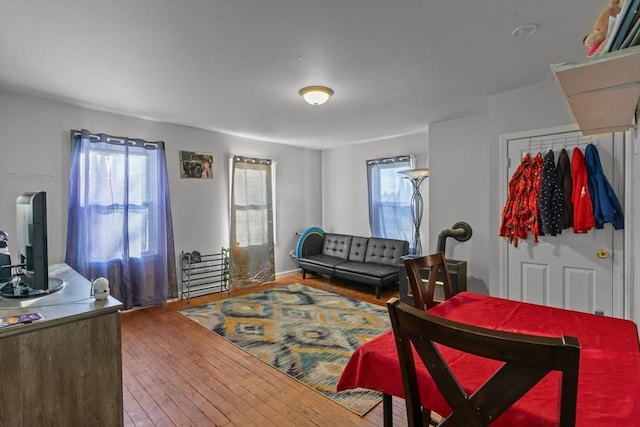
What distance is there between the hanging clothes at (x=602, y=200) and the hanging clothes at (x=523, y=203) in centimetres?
37

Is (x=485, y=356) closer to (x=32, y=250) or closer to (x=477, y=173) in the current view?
(x=32, y=250)

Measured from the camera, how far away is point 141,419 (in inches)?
81.1

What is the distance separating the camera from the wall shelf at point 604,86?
937 mm

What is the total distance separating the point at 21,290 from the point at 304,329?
237 cm

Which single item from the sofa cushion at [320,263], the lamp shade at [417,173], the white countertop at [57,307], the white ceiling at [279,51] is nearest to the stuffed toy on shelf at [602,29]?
the white ceiling at [279,51]

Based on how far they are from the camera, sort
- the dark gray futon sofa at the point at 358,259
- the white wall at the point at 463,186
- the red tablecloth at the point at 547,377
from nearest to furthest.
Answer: the red tablecloth at the point at 547,377, the white wall at the point at 463,186, the dark gray futon sofa at the point at 358,259

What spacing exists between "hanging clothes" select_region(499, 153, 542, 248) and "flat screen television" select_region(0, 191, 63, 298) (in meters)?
3.57

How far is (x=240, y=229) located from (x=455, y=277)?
3320mm

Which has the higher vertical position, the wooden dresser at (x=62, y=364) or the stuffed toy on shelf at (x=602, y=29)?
the stuffed toy on shelf at (x=602, y=29)

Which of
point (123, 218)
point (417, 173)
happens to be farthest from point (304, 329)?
point (417, 173)

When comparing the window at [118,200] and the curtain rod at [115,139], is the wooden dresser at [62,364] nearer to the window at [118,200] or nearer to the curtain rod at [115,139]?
the window at [118,200]

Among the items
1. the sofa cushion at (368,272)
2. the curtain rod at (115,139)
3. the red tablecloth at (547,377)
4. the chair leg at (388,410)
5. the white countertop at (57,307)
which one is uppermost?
the curtain rod at (115,139)

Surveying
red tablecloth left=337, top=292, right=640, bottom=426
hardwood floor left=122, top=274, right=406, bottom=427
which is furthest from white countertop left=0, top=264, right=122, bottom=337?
red tablecloth left=337, top=292, right=640, bottom=426

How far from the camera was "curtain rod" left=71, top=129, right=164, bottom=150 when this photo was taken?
12.0 feet
